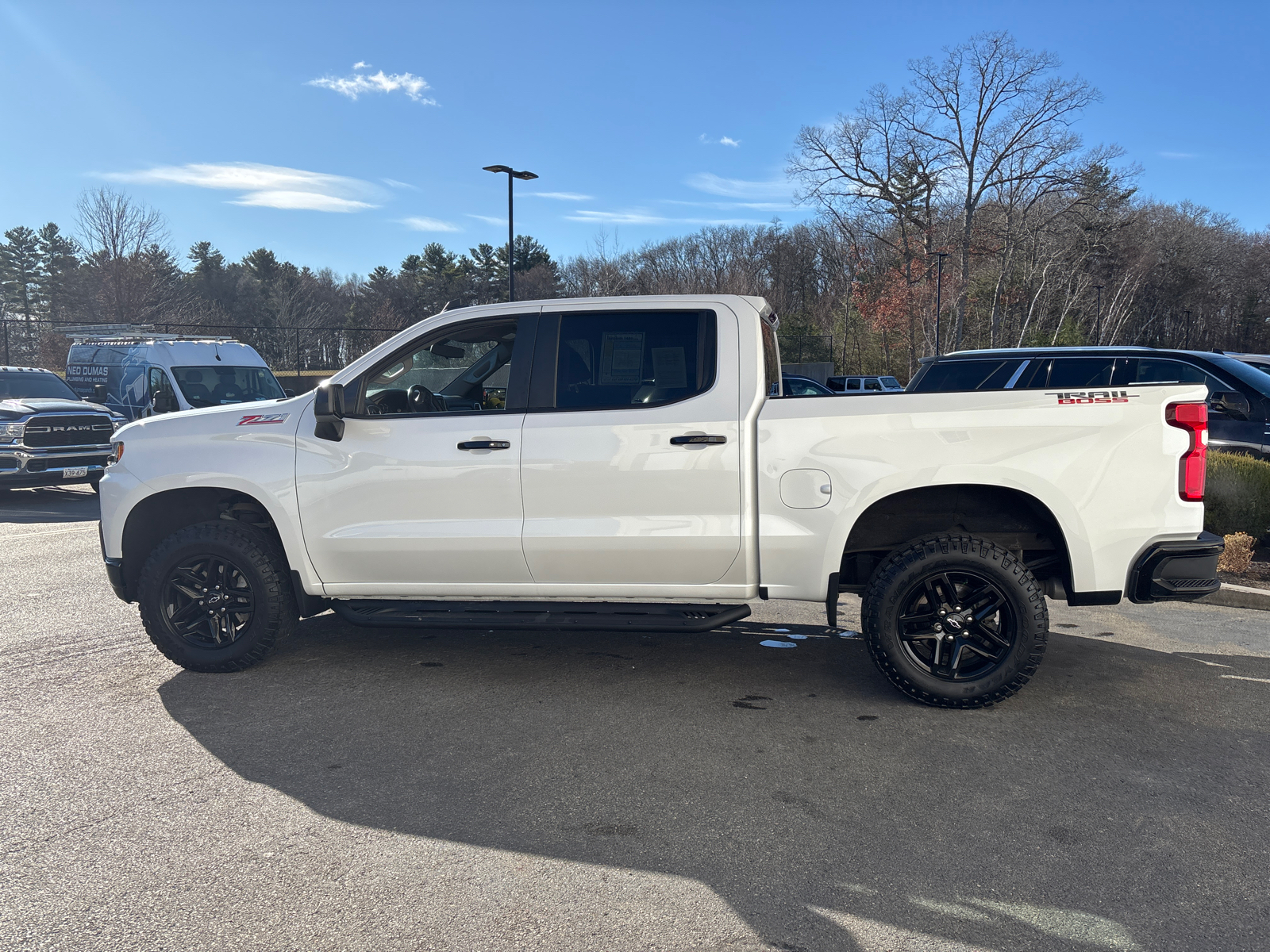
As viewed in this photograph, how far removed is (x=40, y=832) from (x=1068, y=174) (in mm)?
47152

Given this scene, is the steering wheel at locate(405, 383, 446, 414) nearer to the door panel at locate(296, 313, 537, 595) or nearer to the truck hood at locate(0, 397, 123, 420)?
the door panel at locate(296, 313, 537, 595)

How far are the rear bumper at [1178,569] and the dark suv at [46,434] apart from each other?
1270 cm

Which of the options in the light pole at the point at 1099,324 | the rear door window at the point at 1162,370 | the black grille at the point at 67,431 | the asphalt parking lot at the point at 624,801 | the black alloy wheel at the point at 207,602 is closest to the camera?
the asphalt parking lot at the point at 624,801

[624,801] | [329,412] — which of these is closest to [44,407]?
[329,412]

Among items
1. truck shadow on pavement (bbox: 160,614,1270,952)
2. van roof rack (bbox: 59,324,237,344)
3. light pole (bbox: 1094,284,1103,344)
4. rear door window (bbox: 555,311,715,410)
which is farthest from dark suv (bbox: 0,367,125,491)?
light pole (bbox: 1094,284,1103,344)

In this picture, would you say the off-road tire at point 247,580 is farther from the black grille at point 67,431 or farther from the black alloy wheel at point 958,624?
the black grille at point 67,431

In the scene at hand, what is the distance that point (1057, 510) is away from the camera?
14.4 feet

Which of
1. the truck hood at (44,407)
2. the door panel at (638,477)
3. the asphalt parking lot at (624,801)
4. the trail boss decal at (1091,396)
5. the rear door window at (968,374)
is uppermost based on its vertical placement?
the rear door window at (968,374)

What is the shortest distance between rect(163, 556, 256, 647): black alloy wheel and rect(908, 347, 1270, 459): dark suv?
22.3ft

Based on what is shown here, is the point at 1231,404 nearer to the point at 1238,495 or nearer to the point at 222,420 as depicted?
the point at 1238,495

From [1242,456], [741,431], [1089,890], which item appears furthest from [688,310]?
[1242,456]

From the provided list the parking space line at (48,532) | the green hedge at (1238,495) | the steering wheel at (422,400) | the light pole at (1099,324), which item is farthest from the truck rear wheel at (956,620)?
the light pole at (1099,324)

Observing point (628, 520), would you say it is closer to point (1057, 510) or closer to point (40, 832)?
point (1057, 510)

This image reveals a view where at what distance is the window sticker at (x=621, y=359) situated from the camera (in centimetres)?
479
